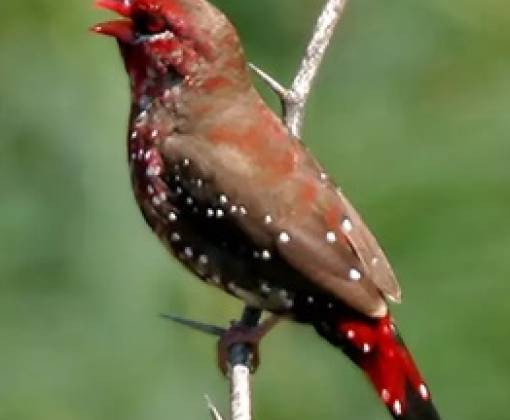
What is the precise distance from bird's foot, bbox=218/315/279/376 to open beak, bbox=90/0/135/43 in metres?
0.80

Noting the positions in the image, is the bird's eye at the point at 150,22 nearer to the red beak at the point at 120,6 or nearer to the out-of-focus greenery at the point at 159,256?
the red beak at the point at 120,6

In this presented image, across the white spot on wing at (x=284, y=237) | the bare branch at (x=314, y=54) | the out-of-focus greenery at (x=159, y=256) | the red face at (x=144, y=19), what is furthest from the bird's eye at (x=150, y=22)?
the out-of-focus greenery at (x=159, y=256)

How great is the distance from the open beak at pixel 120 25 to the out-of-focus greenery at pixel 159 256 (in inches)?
61.4

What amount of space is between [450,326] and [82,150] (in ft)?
4.07

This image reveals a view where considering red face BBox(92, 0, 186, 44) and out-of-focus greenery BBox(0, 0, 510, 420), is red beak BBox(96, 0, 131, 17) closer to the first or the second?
red face BBox(92, 0, 186, 44)

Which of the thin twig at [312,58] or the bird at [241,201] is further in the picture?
the thin twig at [312,58]

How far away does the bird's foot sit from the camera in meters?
8.76

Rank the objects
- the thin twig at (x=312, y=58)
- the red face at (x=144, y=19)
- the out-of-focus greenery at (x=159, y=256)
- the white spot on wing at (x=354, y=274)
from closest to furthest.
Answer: the white spot on wing at (x=354, y=274)
the red face at (x=144, y=19)
the thin twig at (x=312, y=58)
the out-of-focus greenery at (x=159, y=256)

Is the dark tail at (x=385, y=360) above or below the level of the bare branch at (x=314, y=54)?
below

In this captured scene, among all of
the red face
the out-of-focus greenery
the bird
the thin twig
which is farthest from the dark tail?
the out-of-focus greenery

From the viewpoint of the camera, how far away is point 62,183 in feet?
34.1

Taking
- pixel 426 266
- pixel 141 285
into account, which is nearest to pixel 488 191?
pixel 426 266

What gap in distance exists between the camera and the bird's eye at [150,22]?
28.5 feet

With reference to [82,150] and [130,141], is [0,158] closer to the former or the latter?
[82,150]
